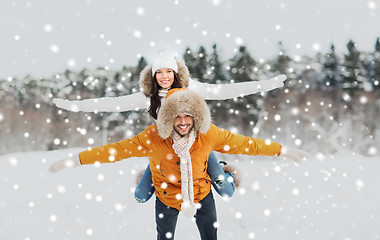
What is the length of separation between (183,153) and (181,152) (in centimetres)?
2

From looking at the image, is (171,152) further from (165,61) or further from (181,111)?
(165,61)

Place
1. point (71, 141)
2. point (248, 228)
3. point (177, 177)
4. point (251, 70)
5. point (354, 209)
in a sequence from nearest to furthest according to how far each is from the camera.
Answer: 1. point (177, 177)
2. point (248, 228)
3. point (354, 209)
4. point (251, 70)
5. point (71, 141)

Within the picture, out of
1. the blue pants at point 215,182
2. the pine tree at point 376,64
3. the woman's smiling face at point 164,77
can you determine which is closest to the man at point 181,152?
the blue pants at point 215,182

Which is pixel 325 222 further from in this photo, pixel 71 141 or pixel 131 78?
pixel 71 141

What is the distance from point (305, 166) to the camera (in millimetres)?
7676

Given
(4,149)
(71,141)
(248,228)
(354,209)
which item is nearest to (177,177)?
(248,228)

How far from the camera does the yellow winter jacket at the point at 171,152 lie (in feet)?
7.79

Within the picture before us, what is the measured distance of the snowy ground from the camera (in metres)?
4.23

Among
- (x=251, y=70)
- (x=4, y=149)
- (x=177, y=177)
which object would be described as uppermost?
(x=251, y=70)

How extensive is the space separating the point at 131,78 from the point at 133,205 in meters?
12.9

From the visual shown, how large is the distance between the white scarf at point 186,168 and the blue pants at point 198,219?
0.89ft

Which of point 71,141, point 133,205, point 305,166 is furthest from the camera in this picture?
point 71,141

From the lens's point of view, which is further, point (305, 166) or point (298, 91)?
point (298, 91)

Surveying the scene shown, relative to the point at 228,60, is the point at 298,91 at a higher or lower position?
lower
